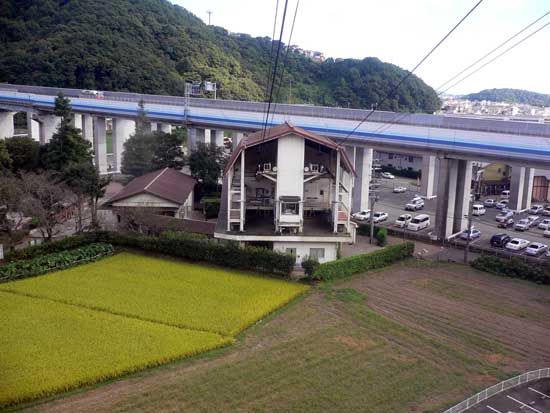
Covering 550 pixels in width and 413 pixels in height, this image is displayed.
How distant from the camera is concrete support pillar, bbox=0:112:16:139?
4091cm

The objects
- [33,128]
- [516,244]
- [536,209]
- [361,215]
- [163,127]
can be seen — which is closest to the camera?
[516,244]

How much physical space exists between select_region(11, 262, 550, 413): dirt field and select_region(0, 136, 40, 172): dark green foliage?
1925cm

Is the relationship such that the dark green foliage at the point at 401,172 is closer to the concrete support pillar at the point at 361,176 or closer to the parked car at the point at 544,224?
the concrete support pillar at the point at 361,176

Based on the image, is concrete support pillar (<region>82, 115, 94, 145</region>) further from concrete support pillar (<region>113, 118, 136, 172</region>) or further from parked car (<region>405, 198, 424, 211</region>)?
parked car (<region>405, 198, 424, 211</region>)

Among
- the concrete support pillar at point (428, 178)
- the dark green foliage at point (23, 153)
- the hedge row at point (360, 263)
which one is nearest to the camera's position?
the hedge row at point (360, 263)

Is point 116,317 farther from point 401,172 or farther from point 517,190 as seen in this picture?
point 401,172

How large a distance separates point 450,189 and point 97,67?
35.6 meters

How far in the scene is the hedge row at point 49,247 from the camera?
16.6 meters

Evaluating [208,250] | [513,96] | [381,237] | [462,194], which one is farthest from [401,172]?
[513,96]

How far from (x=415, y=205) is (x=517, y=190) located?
528cm

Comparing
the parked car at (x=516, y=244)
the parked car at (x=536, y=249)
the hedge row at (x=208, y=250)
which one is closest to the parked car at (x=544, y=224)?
the parked car at (x=516, y=244)

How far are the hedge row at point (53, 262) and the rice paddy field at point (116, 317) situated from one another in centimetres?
41

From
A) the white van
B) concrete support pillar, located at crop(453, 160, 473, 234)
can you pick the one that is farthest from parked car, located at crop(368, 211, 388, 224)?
concrete support pillar, located at crop(453, 160, 473, 234)

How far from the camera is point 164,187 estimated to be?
875 inches
